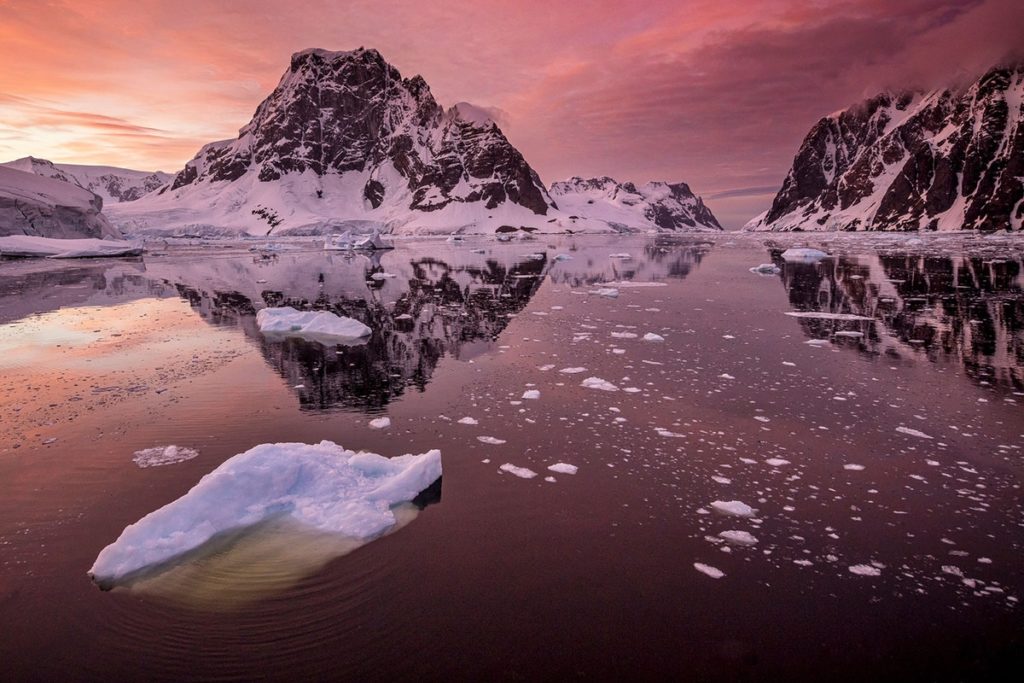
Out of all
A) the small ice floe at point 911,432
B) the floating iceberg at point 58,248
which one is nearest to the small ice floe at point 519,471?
the small ice floe at point 911,432

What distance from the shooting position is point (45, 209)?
195 feet

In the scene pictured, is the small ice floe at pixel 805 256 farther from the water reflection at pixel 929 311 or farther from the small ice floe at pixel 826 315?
the small ice floe at pixel 826 315

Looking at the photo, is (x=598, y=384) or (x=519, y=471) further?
(x=598, y=384)

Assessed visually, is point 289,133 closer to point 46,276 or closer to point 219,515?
point 46,276

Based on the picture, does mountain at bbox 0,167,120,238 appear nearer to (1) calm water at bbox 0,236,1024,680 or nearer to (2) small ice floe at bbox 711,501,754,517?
(1) calm water at bbox 0,236,1024,680

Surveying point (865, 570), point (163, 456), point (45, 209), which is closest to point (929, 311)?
point (865, 570)

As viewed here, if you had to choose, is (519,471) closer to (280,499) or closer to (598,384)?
(280,499)

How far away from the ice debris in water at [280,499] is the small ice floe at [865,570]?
3.93 meters

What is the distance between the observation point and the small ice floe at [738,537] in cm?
454

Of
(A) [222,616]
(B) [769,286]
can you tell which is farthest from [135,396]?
(B) [769,286]

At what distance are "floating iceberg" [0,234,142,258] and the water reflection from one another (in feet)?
197

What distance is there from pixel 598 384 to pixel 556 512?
4.22 meters

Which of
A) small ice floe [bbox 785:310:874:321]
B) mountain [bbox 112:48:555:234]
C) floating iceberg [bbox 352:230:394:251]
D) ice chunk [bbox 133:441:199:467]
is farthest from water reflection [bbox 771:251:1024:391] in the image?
mountain [bbox 112:48:555:234]

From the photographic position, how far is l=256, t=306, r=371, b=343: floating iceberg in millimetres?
13102
